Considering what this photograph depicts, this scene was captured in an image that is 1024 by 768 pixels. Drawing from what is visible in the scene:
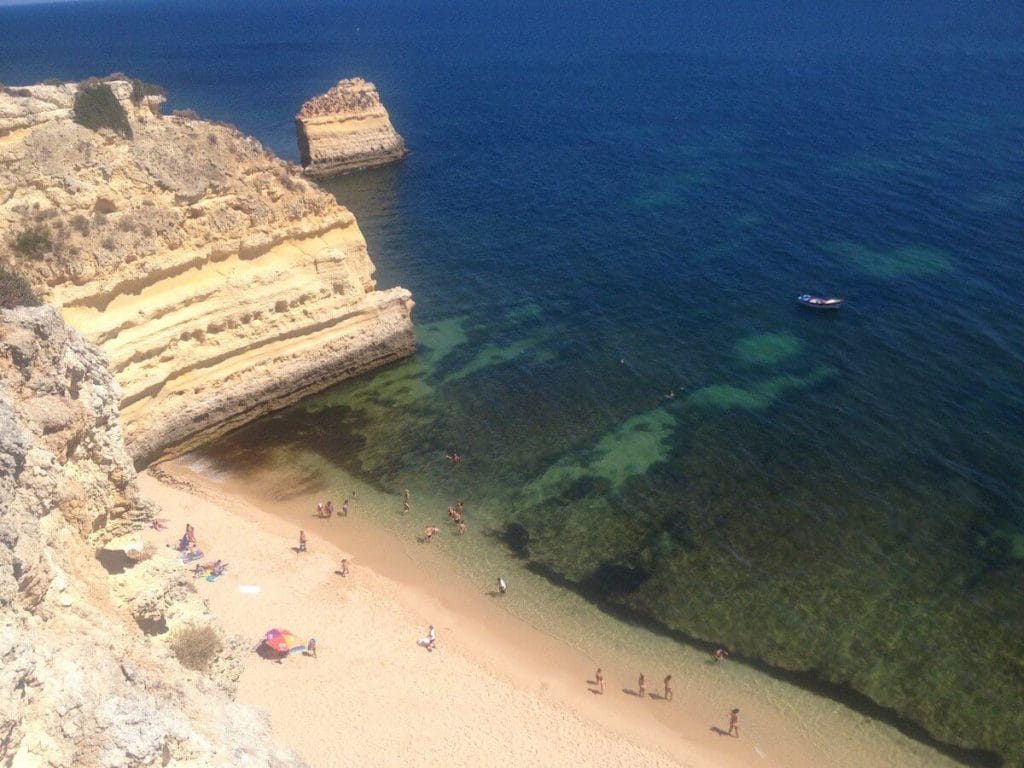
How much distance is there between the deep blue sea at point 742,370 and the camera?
83.1ft

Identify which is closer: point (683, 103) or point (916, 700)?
point (916, 700)

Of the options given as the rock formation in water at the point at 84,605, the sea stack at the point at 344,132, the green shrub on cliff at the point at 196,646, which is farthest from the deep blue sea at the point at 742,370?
the rock formation in water at the point at 84,605

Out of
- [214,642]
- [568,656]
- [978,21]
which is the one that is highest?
[978,21]

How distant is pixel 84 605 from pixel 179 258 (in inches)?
777

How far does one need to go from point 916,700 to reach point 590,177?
50.2 m

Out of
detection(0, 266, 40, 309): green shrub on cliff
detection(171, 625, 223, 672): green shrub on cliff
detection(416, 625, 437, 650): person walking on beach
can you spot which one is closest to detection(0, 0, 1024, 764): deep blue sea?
detection(416, 625, 437, 650): person walking on beach

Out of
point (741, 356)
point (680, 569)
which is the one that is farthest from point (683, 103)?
point (680, 569)

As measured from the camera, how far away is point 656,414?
113 feet

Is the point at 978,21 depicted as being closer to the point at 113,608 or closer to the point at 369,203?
the point at 369,203

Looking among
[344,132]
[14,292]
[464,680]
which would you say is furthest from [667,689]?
[344,132]

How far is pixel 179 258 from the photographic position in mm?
29531

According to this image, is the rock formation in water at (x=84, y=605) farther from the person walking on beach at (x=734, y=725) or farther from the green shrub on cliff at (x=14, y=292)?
the person walking on beach at (x=734, y=725)

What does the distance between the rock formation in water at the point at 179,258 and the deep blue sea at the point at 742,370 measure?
2.81 m

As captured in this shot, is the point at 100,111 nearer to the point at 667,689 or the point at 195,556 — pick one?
the point at 195,556
